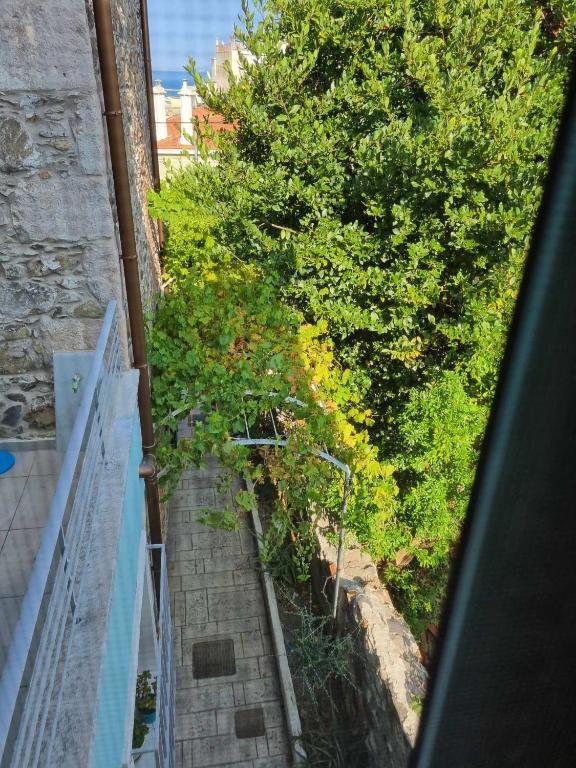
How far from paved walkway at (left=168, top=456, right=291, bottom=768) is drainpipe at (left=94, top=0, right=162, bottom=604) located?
77cm

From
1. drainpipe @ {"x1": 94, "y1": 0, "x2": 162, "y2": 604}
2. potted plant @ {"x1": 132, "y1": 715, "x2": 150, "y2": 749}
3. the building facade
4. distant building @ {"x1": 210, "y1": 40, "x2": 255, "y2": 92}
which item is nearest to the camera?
the building facade

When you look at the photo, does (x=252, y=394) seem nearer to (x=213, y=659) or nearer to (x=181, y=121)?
(x=213, y=659)

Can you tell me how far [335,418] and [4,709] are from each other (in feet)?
11.7

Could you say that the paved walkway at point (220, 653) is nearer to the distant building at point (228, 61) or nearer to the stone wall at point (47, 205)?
the stone wall at point (47, 205)

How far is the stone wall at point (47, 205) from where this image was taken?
7.80 feet

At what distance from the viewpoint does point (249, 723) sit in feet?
15.1

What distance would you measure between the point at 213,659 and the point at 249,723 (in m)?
0.65

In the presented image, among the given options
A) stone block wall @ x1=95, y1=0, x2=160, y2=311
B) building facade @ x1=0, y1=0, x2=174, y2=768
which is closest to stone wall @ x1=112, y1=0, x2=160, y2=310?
stone block wall @ x1=95, y1=0, x2=160, y2=311

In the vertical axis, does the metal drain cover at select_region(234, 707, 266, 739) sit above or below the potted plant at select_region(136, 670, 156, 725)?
below

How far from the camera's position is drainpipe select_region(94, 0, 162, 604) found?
8.35 feet

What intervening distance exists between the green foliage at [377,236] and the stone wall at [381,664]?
0.37 m

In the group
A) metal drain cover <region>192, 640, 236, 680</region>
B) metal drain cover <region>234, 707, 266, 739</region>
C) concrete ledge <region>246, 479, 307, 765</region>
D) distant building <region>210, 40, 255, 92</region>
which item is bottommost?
metal drain cover <region>234, 707, 266, 739</region>

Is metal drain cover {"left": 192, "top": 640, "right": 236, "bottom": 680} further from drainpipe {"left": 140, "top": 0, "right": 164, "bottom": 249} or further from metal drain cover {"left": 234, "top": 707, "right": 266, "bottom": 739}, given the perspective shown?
drainpipe {"left": 140, "top": 0, "right": 164, "bottom": 249}

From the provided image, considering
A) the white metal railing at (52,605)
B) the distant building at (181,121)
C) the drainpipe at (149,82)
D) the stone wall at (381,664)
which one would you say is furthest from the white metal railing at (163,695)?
the distant building at (181,121)
